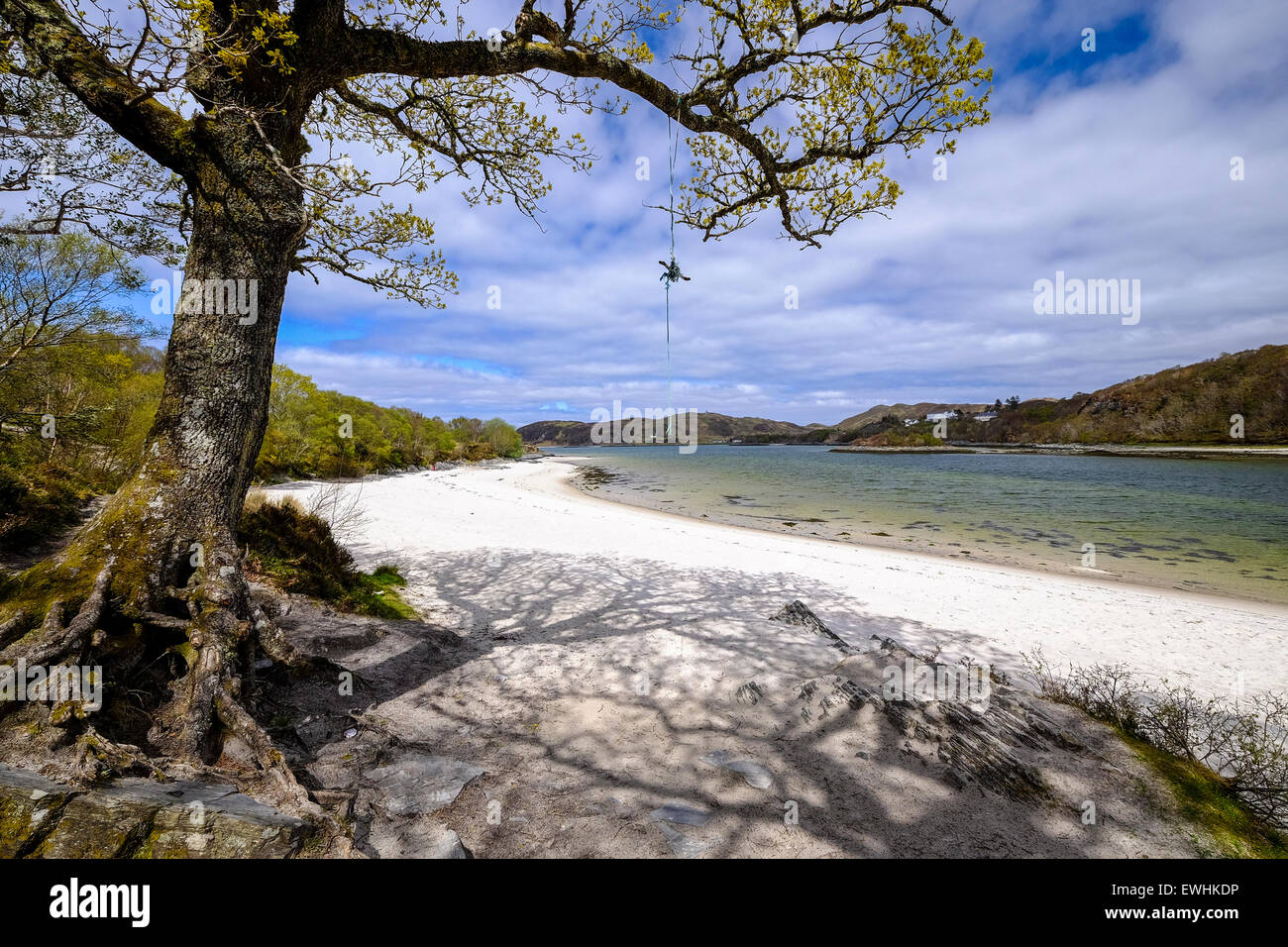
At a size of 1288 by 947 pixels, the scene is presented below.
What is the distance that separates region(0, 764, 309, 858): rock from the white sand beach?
1.90 feet

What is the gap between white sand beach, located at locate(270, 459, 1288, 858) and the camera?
103 inches

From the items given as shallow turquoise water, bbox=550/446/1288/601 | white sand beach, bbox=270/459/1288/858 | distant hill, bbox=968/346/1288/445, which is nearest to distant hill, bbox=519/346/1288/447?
distant hill, bbox=968/346/1288/445

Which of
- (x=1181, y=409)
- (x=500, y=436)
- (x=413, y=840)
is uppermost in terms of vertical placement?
(x=1181, y=409)

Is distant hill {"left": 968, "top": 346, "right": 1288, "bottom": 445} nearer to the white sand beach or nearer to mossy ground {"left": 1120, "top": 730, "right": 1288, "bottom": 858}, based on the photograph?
the white sand beach

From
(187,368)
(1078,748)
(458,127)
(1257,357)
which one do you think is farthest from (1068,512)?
(1257,357)

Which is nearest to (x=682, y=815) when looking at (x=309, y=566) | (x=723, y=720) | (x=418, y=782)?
(x=723, y=720)

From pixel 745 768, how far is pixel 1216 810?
2637 mm

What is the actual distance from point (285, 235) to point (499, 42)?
2449 mm

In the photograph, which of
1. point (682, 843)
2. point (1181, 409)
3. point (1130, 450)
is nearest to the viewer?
point (682, 843)

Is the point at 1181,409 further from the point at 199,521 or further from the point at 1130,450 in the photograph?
the point at 199,521

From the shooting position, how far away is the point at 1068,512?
23672 mm

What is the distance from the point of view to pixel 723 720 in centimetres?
395

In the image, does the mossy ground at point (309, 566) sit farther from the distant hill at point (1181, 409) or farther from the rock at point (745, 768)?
the distant hill at point (1181, 409)

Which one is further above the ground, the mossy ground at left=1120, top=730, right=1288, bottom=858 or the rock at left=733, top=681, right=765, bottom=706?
the mossy ground at left=1120, top=730, right=1288, bottom=858
